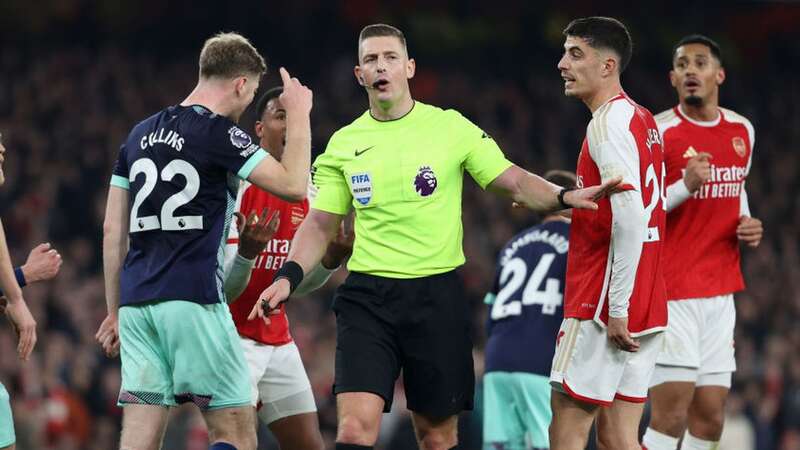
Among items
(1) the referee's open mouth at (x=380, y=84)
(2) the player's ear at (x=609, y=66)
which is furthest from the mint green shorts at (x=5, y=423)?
(2) the player's ear at (x=609, y=66)

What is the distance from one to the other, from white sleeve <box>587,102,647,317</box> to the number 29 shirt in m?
1.71

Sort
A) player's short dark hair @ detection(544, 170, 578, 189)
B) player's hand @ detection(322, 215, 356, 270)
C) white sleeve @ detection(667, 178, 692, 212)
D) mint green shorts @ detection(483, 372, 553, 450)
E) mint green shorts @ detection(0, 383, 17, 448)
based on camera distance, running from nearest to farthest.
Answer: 1. mint green shorts @ detection(0, 383, 17, 448)
2. player's hand @ detection(322, 215, 356, 270)
3. white sleeve @ detection(667, 178, 692, 212)
4. player's short dark hair @ detection(544, 170, 578, 189)
5. mint green shorts @ detection(483, 372, 553, 450)

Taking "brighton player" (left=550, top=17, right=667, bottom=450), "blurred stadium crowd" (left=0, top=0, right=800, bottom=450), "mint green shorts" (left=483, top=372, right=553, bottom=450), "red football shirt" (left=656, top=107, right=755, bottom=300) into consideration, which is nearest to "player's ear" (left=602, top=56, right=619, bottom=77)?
"brighton player" (left=550, top=17, right=667, bottom=450)

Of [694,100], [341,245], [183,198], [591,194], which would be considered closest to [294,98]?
[183,198]

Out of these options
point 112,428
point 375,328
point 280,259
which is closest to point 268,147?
point 280,259

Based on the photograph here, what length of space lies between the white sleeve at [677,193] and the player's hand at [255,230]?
2.46m

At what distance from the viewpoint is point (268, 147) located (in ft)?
25.5

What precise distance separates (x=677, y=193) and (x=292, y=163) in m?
2.71

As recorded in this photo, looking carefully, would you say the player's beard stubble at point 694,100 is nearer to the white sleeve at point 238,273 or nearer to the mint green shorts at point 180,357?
the white sleeve at point 238,273

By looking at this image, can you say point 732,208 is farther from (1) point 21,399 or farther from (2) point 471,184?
(2) point 471,184

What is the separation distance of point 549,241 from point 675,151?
1157 millimetres

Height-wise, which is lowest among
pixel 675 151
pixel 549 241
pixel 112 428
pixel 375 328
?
pixel 112 428

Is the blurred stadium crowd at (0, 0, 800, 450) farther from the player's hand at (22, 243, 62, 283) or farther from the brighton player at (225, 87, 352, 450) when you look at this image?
the player's hand at (22, 243, 62, 283)

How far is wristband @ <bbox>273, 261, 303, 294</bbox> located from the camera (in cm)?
639
